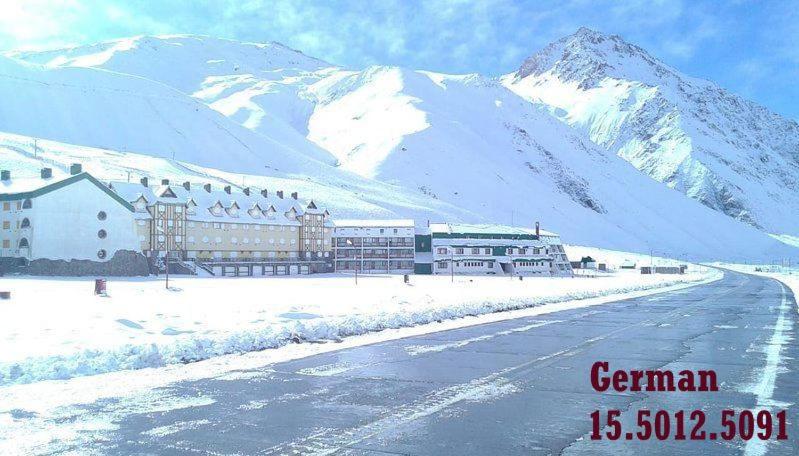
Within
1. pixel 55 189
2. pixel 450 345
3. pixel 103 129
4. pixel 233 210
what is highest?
pixel 103 129

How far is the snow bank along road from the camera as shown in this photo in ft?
29.5

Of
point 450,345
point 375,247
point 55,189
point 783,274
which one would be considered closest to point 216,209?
point 375,247

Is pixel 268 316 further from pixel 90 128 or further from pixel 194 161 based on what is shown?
pixel 90 128

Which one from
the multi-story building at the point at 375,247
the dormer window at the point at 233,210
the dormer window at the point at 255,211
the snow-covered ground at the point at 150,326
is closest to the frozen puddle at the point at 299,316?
the snow-covered ground at the point at 150,326

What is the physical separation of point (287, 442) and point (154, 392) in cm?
443

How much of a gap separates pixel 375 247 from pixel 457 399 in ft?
294

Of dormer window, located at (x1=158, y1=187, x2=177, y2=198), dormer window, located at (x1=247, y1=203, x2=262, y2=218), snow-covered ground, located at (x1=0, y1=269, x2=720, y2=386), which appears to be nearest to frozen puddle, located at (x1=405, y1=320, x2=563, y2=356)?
snow-covered ground, located at (x1=0, y1=269, x2=720, y2=386)

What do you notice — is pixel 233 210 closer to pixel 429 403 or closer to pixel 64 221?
pixel 64 221

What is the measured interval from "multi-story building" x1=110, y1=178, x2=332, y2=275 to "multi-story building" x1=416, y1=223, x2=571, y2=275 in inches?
631

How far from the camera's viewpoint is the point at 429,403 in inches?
451

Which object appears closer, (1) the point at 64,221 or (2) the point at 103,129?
(1) the point at 64,221

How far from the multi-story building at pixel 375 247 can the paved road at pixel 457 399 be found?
7923 centimetres

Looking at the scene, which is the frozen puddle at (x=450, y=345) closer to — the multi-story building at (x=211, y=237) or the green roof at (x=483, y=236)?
the multi-story building at (x=211, y=237)

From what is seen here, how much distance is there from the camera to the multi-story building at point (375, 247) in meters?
100
